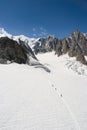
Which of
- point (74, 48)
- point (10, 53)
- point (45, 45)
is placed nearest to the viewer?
point (10, 53)

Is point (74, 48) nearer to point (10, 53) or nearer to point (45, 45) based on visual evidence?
point (10, 53)

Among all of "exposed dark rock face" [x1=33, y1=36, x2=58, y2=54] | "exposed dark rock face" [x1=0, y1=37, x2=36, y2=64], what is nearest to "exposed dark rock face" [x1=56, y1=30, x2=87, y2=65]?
"exposed dark rock face" [x1=33, y1=36, x2=58, y2=54]

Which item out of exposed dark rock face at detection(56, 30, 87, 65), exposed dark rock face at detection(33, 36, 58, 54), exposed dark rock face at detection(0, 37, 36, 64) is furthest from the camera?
exposed dark rock face at detection(33, 36, 58, 54)

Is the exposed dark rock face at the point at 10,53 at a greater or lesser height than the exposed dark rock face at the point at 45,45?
lesser

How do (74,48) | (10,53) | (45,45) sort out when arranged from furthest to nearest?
(45,45)
(74,48)
(10,53)

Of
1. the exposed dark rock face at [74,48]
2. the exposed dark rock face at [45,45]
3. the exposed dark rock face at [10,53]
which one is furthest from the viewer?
the exposed dark rock face at [45,45]

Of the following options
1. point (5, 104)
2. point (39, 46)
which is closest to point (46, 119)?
point (5, 104)

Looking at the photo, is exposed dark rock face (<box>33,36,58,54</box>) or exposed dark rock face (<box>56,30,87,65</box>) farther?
exposed dark rock face (<box>33,36,58,54</box>)

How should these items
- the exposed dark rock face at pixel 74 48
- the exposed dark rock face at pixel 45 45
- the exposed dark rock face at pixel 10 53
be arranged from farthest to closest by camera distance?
1. the exposed dark rock face at pixel 45 45
2. the exposed dark rock face at pixel 74 48
3. the exposed dark rock face at pixel 10 53

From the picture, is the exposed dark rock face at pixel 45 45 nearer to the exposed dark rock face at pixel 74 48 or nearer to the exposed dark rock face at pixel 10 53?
the exposed dark rock face at pixel 74 48

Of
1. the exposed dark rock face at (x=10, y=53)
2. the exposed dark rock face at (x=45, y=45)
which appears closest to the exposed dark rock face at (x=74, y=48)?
the exposed dark rock face at (x=45, y=45)

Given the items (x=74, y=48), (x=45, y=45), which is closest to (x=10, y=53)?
(x=74, y=48)

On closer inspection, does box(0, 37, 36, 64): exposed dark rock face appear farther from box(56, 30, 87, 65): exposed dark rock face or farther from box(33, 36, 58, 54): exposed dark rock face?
box(33, 36, 58, 54): exposed dark rock face
